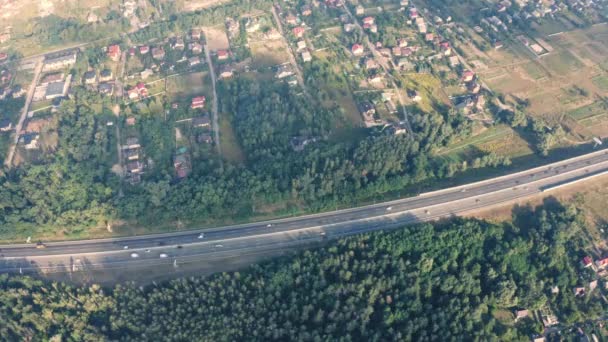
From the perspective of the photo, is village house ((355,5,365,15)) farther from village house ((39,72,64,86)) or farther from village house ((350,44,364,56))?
village house ((39,72,64,86))

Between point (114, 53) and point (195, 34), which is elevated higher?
point (114, 53)

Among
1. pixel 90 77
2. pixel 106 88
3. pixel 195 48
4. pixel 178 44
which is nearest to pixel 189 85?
pixel 195 48

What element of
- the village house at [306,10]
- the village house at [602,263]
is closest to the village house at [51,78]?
the village house at [306,10]

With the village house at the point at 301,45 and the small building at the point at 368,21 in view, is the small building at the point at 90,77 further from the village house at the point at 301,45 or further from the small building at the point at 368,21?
the small building at the point at 368,21

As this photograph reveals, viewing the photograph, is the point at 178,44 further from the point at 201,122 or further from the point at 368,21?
the point at 368,21

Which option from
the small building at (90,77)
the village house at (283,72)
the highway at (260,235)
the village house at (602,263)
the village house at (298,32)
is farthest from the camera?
the village house at (298,32)

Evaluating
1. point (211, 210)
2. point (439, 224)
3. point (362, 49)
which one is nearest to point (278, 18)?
point (362, 49)

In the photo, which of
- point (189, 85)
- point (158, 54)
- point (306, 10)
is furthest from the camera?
point (306, 10)
